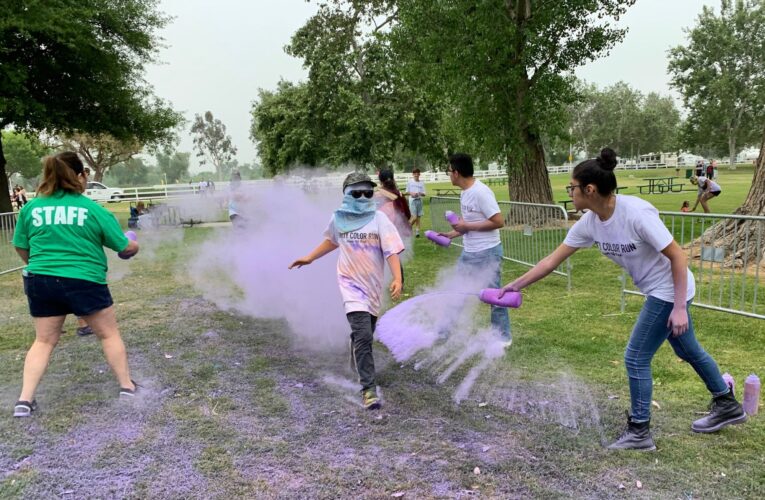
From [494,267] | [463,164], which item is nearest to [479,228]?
[494,267]

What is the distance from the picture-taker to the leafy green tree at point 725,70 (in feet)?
162

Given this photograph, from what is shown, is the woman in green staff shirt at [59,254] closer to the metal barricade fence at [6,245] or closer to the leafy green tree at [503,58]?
the metal barricade fence at [6,245]

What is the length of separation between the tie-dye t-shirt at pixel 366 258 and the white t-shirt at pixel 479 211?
3.95ft

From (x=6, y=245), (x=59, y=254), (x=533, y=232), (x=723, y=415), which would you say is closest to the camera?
(x=723, y=415)

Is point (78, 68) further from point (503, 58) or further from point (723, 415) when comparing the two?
point (723, 415)

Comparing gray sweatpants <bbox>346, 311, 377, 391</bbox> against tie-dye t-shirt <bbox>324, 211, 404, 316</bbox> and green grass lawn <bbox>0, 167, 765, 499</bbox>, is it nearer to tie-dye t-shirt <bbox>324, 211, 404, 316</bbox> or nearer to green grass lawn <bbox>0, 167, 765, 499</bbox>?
tie-dye t-shirt <bbox>324, 211, 404, 316</bbox>

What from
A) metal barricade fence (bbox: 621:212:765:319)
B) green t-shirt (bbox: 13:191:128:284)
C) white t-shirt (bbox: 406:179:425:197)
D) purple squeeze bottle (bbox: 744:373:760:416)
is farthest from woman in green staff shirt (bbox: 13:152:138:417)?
white t-shirt (bbox: 406:179:425:197)

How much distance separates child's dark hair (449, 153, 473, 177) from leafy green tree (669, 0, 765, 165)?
2202 inches

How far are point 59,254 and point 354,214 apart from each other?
2.09 meters

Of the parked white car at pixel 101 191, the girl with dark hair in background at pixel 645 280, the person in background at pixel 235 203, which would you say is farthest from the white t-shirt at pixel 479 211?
the parked white car at pixel 101 191

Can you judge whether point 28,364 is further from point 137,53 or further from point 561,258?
point 137,53

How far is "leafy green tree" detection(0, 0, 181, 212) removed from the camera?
51.3ft

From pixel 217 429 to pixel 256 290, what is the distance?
3379mm

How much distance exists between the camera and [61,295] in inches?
146
